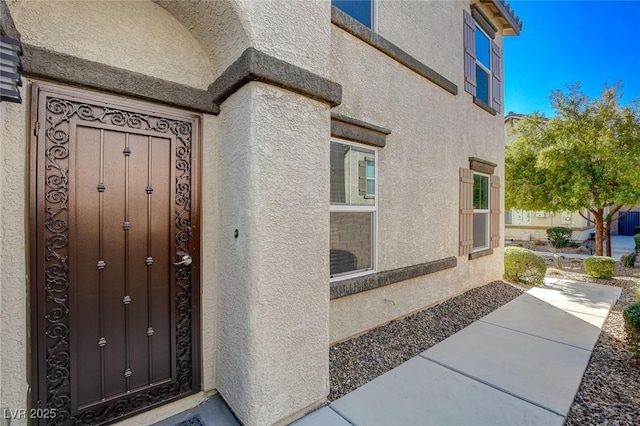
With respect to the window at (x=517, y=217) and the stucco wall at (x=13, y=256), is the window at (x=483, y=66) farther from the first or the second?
the window at (x=517, y=217)

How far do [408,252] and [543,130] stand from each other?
9625 millimetres

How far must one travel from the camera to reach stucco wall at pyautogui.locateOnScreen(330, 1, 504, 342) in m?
4.32

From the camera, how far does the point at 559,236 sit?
15.8 meters

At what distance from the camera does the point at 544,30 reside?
909 centimetres

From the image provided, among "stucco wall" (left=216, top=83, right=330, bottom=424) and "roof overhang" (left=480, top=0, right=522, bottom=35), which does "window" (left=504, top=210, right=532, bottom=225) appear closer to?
"roof overhang" (left=480, top=0, right=522, bottom=35)

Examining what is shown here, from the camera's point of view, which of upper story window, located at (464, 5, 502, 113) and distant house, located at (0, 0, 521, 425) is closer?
distant house, located at (0, 0, 521, 425)

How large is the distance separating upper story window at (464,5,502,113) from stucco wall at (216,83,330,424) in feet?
18.9

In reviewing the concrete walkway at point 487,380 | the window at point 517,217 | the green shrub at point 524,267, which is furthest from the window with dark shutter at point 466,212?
the window at point 517,217

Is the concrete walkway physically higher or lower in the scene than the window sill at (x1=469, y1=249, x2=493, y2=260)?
lower

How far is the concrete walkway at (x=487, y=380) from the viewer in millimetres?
2695

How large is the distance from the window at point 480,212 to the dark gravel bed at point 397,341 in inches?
60.3

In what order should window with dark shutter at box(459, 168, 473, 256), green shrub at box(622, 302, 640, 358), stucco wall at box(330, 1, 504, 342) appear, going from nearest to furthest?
green shrub at box(622, 302, 640, 358)
stucco wall at box(330, 1, 504, 342)
window with dark shutter at box(459, 168, 473, 256)

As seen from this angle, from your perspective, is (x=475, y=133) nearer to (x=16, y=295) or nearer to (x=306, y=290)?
(x=306, y=290)

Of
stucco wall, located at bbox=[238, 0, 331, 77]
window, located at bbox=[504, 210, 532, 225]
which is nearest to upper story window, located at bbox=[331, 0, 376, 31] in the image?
stucco wall, located at bbox=[238, 0, 331, 77]
